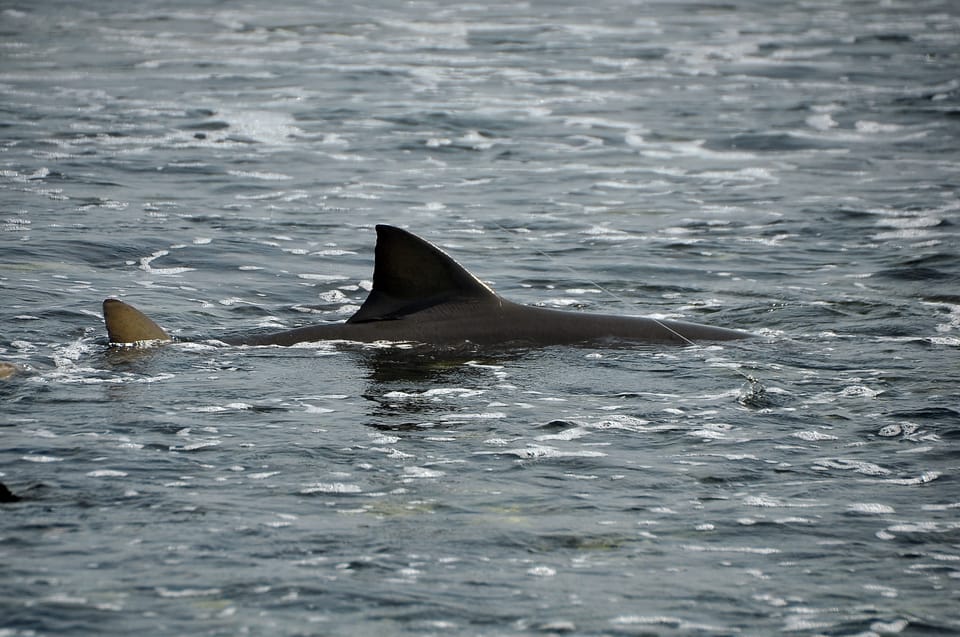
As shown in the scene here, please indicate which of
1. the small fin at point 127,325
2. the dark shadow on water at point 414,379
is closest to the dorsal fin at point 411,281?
the dark shadow on water at point 414,379

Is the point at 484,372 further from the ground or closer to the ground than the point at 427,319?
closer to the ground

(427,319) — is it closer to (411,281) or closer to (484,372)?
(411,281)

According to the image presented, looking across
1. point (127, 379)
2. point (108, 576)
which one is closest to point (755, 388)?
point (127, 379)

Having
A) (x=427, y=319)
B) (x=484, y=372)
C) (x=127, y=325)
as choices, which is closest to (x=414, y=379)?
(x=484, y=372)

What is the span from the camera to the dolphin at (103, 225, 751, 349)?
9062 mm

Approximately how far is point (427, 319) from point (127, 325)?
1.90m

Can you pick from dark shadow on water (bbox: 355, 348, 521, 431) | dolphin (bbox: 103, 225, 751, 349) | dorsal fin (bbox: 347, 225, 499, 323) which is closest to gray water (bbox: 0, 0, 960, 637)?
dark shadow on water (bbox: 355, 348, 521, 431)

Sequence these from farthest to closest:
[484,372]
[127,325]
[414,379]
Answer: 1. [127,325]
2. [484,372]
3. [414,379]

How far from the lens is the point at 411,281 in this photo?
30.3 ft

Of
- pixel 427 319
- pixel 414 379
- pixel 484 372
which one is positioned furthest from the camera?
pixel 427 319

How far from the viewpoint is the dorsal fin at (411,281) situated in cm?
903

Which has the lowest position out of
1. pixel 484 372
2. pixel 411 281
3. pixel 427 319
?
pixel 484 372

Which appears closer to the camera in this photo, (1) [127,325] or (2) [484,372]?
(2) [484,372]

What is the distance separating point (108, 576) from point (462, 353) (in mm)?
3850
